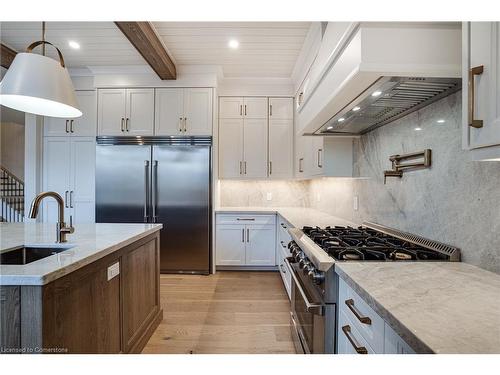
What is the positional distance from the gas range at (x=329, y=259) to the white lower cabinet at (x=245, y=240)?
194 centimetres

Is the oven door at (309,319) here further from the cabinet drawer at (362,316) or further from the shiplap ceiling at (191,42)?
the shiplap ceiling at (191,42)

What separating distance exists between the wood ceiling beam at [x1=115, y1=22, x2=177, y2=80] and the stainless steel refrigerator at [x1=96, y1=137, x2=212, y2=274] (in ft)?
2.82

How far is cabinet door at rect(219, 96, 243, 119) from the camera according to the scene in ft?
12.7

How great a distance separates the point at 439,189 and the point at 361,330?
92 centimetres

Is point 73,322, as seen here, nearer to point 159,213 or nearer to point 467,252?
point 467,252

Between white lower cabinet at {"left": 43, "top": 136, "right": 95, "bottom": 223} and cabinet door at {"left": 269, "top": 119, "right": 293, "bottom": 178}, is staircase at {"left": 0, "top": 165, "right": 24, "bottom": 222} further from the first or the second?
cabinet door at {"left": 269, "top": 119, "right": 293, "bottom": 178}

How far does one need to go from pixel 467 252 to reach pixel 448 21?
1013 mm

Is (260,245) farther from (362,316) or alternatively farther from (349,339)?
(362,316)

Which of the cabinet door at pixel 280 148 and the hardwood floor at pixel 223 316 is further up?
the cabinet door at pixel 280 148

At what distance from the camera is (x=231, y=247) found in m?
3.68

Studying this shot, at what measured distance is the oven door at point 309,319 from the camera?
1.24m

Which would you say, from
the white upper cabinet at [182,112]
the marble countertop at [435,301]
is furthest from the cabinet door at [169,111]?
the marble countertop at [435,301]

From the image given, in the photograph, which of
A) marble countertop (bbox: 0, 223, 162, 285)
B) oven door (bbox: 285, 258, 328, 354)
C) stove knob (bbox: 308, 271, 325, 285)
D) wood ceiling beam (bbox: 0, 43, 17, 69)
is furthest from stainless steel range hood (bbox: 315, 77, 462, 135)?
wood ceiling beam (bbox: 0, 43, 17, 69)
